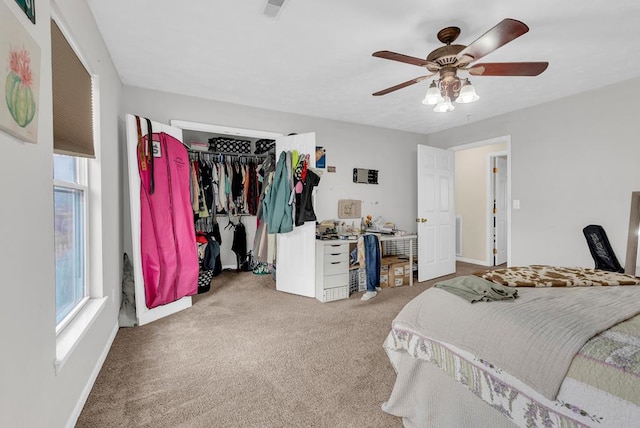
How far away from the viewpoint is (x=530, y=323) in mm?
1220

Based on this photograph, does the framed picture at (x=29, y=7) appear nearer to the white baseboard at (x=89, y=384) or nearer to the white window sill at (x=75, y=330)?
the white window sill at (x=75, y=330)

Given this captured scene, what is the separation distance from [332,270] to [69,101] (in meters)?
2.75

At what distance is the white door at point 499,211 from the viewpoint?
548 cm

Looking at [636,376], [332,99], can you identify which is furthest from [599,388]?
[332,99]

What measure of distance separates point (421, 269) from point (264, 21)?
365cm

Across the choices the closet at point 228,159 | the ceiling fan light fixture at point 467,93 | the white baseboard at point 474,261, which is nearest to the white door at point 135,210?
the closet at point 228,159

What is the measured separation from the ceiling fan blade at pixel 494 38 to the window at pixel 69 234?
7.93ft

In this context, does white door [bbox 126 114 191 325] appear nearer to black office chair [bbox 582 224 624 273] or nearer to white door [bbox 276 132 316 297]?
white door [bbox 276 132 316 297]

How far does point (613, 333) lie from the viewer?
1150mm

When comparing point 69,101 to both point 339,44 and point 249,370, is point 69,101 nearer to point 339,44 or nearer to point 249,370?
point 339,44

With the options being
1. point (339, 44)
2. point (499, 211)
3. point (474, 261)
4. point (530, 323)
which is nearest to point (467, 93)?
point (339, 44)

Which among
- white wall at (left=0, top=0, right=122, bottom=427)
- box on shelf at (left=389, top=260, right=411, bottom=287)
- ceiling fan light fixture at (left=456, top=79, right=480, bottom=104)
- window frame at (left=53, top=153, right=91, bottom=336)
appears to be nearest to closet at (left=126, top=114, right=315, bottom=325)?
window frame at (left=53, top=153, right=91, bottom=336)

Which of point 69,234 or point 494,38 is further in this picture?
point 69,234

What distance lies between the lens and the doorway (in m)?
5.43
